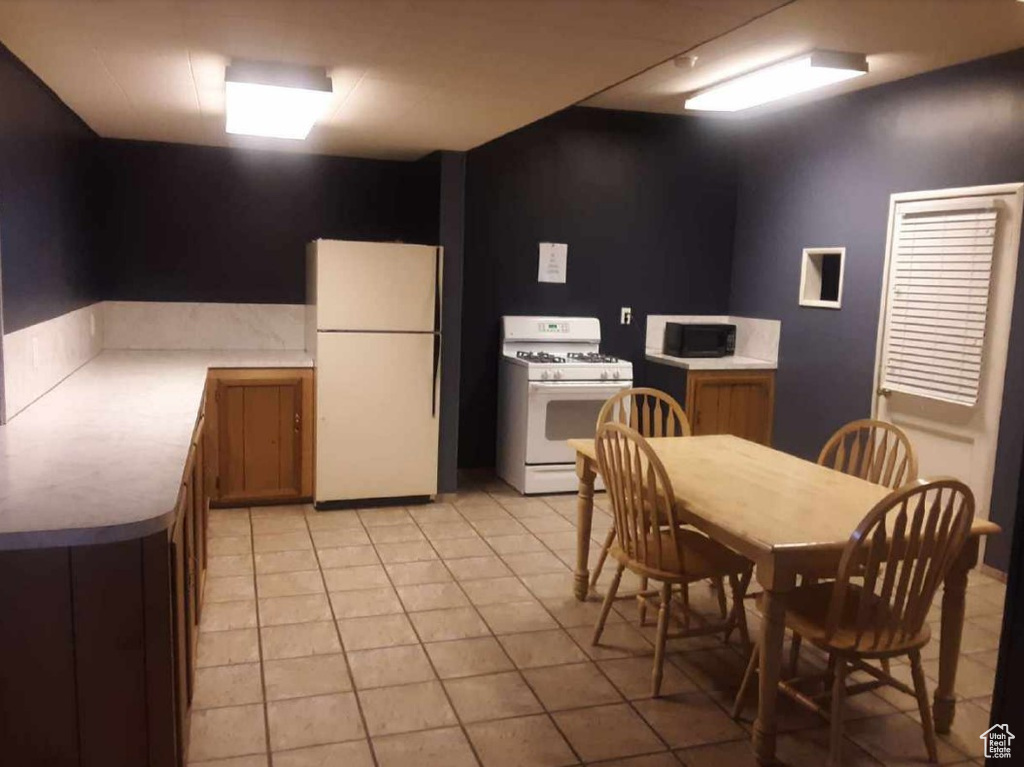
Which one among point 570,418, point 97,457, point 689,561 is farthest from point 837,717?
point 570,418

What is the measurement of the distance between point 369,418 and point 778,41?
2822 millimetres

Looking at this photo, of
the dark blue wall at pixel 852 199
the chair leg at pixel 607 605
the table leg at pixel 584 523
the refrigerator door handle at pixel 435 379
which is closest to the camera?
the chair leg at pixel 607 605

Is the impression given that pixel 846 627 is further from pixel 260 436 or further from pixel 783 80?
pixel 260 436

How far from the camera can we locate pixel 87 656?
1837 millimetres

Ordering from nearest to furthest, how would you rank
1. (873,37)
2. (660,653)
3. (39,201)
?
(660,653)
(39,201)
(873,37)

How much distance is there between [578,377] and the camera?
5.15 metres

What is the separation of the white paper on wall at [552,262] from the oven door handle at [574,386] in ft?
3.07

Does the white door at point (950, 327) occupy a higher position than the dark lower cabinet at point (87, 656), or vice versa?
the white door at point (950, 327)

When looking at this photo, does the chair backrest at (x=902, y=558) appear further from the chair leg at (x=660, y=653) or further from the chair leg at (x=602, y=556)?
the chair leg at (x=602, y=556)

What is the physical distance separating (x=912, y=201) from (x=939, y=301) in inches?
23.1

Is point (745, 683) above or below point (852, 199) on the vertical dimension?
below

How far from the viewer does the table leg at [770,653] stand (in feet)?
7.73

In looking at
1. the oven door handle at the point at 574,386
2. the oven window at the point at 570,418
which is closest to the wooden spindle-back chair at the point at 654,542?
the oven door handle at the point at 574,386

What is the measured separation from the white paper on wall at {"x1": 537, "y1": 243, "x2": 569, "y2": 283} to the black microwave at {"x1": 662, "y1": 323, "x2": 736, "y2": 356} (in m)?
0.85
